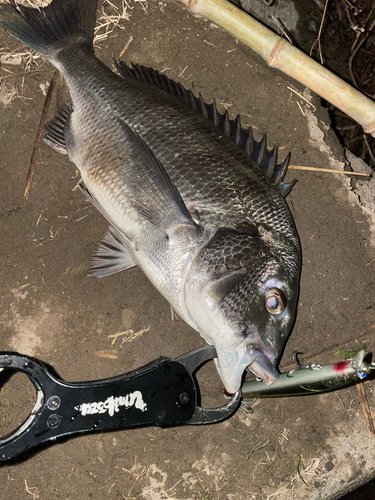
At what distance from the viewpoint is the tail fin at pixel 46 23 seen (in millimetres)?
2887

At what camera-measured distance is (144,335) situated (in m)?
2.90

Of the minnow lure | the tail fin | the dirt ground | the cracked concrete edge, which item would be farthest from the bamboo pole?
the minnow lure

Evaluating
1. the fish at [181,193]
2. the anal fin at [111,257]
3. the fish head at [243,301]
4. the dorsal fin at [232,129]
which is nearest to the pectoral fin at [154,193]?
the fish at [181,193]

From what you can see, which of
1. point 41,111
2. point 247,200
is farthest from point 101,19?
point 247,200

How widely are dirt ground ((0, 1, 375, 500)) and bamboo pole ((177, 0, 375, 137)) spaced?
49cm

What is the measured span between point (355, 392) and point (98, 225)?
7.68 feet

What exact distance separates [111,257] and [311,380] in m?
1.56

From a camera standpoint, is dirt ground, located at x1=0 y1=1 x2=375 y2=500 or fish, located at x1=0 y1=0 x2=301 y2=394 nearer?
fish, located at x1=0 y1=0 x2=301 y2=394

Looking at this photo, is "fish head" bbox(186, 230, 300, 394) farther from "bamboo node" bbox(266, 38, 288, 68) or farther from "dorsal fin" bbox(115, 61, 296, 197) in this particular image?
"bamboo node" bbox(266, 38, 288, 68)

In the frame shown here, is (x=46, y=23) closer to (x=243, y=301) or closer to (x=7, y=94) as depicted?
(x=7, y=94)

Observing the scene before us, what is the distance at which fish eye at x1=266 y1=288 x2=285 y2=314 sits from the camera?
2.21m

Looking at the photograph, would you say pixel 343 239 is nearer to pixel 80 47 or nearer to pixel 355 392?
pixel 355 392

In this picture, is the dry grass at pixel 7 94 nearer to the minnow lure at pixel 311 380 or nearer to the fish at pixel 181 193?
the fish at pixel 181 193

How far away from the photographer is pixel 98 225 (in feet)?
9.77
